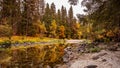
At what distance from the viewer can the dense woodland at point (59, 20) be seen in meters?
15.7

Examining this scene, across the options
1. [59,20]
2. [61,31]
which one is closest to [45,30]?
[61,31]

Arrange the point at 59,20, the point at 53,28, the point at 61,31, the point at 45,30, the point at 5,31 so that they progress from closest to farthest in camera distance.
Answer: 1. the point at 5,31
2. the point at 45,30
3. the point at 53,28
4. the point at 61,31
5. the point at 59,20

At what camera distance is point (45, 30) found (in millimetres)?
62969

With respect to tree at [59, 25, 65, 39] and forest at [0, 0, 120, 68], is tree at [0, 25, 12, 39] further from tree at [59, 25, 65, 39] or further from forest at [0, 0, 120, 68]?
tree at [59, 25, 65, 39]

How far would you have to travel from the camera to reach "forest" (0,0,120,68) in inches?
619

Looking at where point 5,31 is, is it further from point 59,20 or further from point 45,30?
point 59,20

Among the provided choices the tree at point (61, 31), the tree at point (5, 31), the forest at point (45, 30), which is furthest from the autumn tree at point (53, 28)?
the tree at point (5, 31)

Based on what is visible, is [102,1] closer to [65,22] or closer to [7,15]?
[7,15]

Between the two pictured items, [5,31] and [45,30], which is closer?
[5,31]

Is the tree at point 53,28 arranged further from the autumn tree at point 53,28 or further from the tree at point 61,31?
the tree at point 61,31

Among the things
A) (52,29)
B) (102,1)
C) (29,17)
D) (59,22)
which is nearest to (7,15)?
(29,17)

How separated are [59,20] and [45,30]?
11720mm

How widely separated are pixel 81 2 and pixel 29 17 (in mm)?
37319

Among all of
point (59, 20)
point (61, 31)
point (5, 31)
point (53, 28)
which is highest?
point (59, 20)
